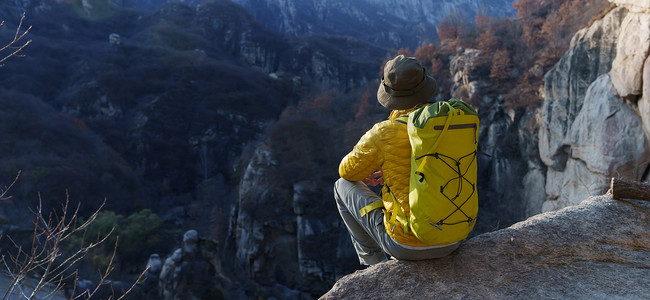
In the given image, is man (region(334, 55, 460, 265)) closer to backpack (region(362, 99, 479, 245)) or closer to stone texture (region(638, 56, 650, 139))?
backpack (region(362, 99, 479, 245))

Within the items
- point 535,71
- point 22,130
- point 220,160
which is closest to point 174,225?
point 220,160

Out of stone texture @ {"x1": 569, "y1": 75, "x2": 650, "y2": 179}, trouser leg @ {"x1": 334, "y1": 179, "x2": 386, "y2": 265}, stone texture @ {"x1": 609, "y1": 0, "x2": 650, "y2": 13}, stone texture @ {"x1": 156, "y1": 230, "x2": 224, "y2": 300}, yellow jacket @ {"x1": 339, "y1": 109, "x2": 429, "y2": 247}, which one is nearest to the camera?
yellow jacket @ {"x1": 339, "y1": 109, "x2": 429, "y2": 247}

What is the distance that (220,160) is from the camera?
121 ft

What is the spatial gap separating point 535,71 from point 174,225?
69.9ft

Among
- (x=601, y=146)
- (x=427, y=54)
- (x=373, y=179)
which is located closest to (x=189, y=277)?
(x=601, y=146)

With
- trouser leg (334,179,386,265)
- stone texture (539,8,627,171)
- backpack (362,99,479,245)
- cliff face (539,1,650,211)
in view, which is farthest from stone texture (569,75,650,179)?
backpack (362,99,479,245)

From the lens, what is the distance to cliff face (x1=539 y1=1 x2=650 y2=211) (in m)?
8.91

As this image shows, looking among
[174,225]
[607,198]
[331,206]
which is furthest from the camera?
[174,225]

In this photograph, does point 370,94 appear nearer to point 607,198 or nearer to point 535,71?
point 535,71

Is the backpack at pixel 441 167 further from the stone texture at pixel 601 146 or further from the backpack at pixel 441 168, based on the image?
the stone texture at pixel 601 146

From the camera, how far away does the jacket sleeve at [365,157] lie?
2.25m

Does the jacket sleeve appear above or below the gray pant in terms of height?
above

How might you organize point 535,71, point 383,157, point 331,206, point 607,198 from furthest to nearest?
1. point 331,206
2. point 535,71
3. point 607,198
4. point 383,157

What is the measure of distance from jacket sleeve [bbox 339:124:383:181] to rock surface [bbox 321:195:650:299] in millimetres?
576
